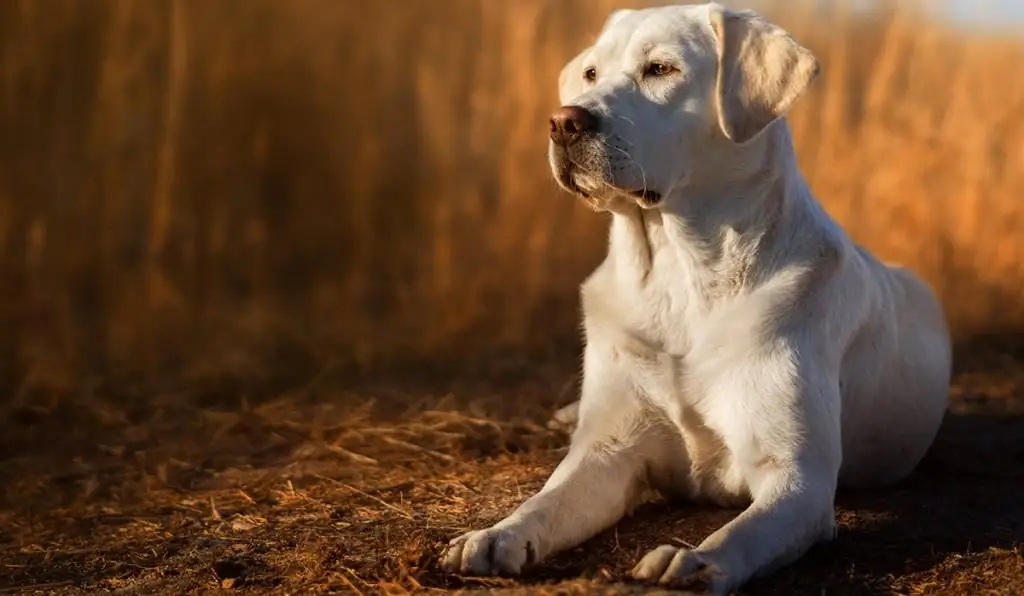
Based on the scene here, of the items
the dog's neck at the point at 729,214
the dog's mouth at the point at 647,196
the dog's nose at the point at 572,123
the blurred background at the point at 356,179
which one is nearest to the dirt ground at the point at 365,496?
the blurred background at the point at 356,179

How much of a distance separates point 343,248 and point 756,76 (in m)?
3.30

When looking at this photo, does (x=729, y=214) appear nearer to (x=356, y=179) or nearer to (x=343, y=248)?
(x=356, y=179)

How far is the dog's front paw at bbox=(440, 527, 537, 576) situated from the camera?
2592 mm

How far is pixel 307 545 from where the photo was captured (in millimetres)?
3025

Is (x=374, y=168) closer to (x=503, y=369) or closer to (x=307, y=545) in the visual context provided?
(x=503, y=369)

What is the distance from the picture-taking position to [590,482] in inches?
119

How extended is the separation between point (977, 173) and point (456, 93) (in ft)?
8.48

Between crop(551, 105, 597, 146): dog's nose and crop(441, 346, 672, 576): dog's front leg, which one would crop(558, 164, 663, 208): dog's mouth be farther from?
crop(441, 346, 672, 576): dog's front leg

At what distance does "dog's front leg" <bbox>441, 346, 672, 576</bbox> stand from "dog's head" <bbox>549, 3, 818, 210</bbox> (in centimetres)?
47

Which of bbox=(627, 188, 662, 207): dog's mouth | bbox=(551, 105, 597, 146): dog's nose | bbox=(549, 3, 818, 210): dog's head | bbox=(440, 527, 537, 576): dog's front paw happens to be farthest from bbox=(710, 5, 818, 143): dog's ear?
bbox=(440, 527, 537, 576): dog's front paw

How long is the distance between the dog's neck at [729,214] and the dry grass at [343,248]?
63 cm

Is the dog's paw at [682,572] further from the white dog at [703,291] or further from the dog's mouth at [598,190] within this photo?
the dog's mouth at [598,190]

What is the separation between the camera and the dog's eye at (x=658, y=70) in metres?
3.05

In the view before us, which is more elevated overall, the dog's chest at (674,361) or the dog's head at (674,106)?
the dog's head at (674,106)
